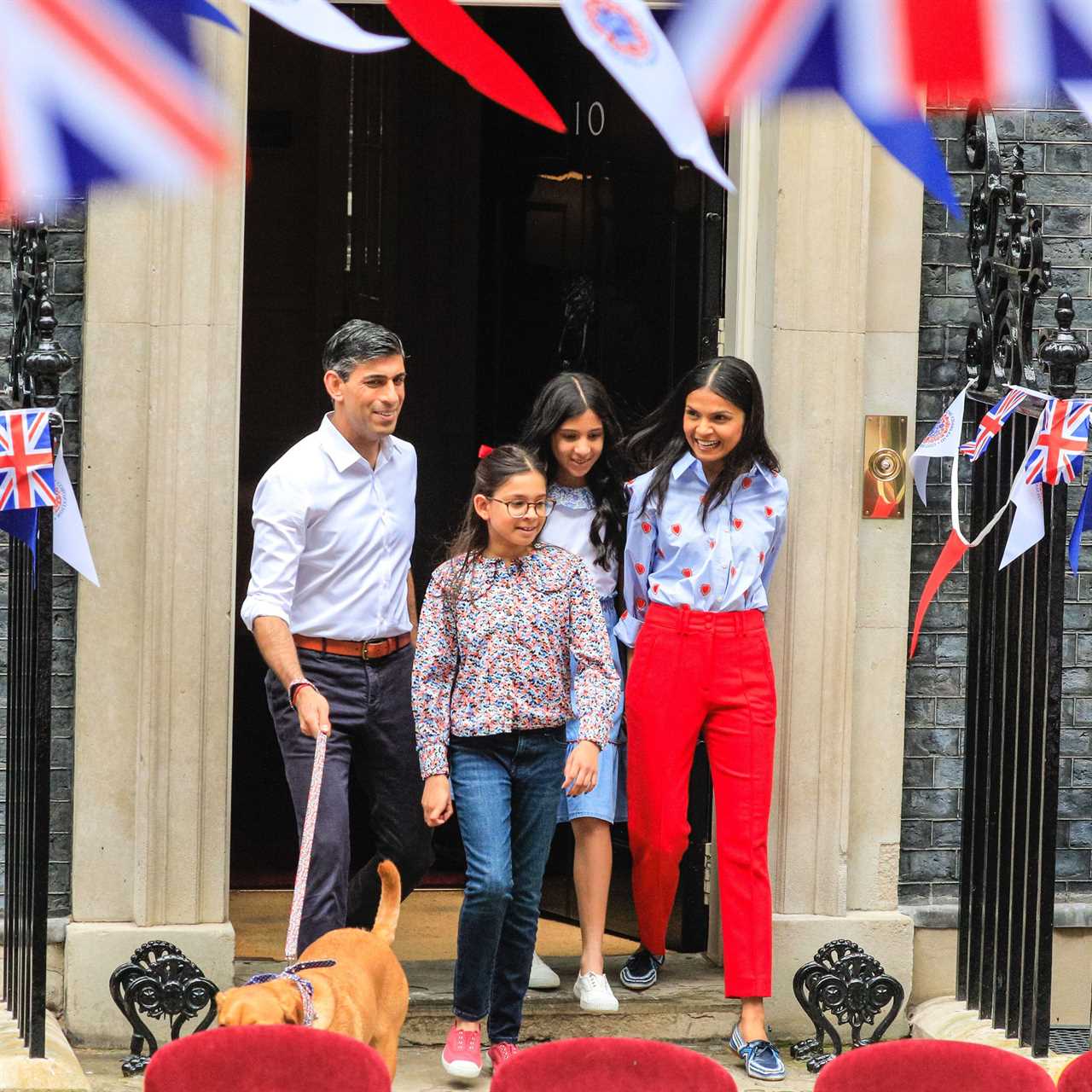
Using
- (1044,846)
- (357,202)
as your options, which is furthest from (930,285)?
(357,202)

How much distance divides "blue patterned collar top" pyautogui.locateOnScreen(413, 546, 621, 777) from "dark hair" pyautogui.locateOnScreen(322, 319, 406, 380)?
590 millimetres

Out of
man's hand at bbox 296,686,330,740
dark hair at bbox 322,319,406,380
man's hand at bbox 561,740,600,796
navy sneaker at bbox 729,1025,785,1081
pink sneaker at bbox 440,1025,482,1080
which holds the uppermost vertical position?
dark hair at bbox 322,319,406,380

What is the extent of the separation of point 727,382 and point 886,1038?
2.13 m

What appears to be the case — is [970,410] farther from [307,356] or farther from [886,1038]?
[307,356]

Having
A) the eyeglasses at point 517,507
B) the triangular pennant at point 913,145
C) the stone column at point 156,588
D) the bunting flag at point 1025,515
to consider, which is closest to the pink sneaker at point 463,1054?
the stone column at point 156,588

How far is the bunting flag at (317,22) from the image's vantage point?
2793 mm

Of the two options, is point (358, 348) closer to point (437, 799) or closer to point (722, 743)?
point (437, 799)

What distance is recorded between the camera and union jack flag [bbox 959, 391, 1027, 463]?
501 centimetres

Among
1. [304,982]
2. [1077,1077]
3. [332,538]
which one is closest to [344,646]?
[332,538]

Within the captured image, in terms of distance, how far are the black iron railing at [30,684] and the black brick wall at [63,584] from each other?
45cm

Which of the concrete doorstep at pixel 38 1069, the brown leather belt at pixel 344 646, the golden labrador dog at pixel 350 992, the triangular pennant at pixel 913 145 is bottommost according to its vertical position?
the concrete doorstep at pixel 38 1069

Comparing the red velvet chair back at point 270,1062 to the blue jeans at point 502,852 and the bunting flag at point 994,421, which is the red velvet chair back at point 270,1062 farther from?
the bunting flag at point 994,421

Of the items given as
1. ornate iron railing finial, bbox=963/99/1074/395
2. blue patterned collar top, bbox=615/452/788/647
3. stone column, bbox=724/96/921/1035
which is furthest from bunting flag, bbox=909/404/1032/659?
stone column, bbox=724/96/921/1035

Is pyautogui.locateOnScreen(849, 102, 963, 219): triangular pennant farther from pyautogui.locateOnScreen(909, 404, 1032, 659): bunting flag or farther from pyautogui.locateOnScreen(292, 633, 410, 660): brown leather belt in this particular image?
pyautogui.locateOnScreen(292, 633, 410, 660): brown leather belt
